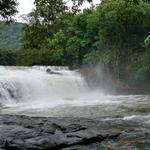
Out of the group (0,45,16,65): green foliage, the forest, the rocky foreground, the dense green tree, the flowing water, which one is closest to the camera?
the dense green tree

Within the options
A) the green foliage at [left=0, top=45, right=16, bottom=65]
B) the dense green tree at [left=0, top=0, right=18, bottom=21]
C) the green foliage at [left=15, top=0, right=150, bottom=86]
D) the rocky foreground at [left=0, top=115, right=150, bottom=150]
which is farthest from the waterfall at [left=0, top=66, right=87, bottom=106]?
the dense green tree at [left=0, top=0, right=18, bottom=21]

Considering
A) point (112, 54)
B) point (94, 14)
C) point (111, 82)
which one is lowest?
point (111, 82)

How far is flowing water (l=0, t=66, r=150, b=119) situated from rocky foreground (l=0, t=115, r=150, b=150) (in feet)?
8.80

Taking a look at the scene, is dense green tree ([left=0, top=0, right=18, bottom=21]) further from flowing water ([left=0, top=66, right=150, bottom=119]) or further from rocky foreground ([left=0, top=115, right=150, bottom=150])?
flowing water ([left=0, top=66, right=150, bottom=119])

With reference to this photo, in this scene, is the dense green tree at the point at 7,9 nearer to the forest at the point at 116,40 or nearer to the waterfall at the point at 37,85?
the waterfall at the point at 37,85

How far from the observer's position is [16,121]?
1445 cm

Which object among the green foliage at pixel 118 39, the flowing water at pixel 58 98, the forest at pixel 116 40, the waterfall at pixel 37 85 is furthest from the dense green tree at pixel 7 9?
the green foliage at pixel 118 39

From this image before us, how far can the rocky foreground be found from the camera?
1145cm

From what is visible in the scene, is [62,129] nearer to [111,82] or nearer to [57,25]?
[57,25]

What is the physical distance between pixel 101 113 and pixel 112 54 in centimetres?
1257

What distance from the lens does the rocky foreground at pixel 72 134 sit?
1145cm

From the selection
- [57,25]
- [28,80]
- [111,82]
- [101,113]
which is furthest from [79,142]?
[111,82]

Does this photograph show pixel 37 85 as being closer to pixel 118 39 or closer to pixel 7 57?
pixel 118 39

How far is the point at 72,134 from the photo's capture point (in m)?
12.6
